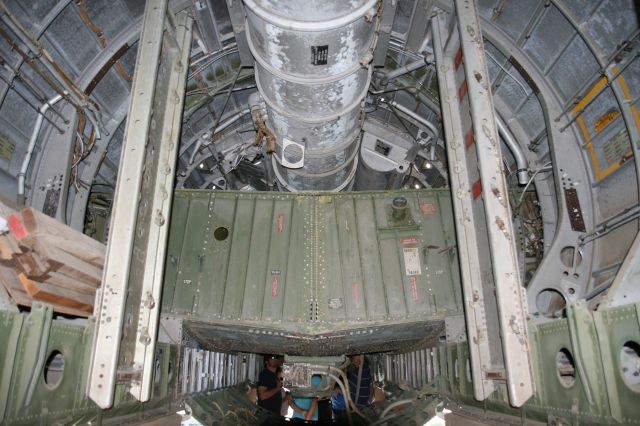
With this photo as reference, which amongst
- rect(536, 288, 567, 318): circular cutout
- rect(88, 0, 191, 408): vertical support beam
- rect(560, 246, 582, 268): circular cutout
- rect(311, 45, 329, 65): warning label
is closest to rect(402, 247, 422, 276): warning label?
rect(536, 288, 567, 318): circular cutout

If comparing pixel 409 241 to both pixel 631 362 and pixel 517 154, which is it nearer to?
pixel 517 154

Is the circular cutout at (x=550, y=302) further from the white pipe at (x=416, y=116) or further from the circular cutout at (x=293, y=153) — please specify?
the circular cutout at (x=293, y=153)

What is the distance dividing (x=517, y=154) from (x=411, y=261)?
6.73ft

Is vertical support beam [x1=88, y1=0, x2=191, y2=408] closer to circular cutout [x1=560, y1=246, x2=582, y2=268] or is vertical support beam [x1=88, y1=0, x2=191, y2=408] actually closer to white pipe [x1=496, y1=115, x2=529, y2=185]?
white pipe [x1=496, y1=115, x2=529, y2=185]

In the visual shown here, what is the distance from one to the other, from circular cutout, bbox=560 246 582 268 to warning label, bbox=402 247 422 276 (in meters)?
1.69

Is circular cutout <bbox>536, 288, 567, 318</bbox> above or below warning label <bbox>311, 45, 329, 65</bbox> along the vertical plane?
below

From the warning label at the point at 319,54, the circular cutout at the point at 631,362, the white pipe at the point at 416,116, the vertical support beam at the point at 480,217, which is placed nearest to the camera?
the circular cutout at the point at 631,362

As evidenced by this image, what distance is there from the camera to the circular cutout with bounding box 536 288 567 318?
5.55 meters

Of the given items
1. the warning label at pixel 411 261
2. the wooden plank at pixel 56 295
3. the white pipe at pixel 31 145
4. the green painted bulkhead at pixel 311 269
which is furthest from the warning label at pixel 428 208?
the white pipe at pixel 31 145

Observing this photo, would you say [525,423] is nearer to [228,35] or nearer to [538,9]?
[538,9]

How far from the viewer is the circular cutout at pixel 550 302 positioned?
5552 mm

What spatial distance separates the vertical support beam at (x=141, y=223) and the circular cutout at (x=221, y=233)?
1.71 m

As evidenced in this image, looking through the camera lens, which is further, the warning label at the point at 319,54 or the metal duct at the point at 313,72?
the warning label at the point at 319,54

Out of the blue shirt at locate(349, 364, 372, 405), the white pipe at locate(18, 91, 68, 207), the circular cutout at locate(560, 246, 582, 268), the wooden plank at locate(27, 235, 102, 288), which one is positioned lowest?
the blue shirt at locate(349, 364, 372, 405)
